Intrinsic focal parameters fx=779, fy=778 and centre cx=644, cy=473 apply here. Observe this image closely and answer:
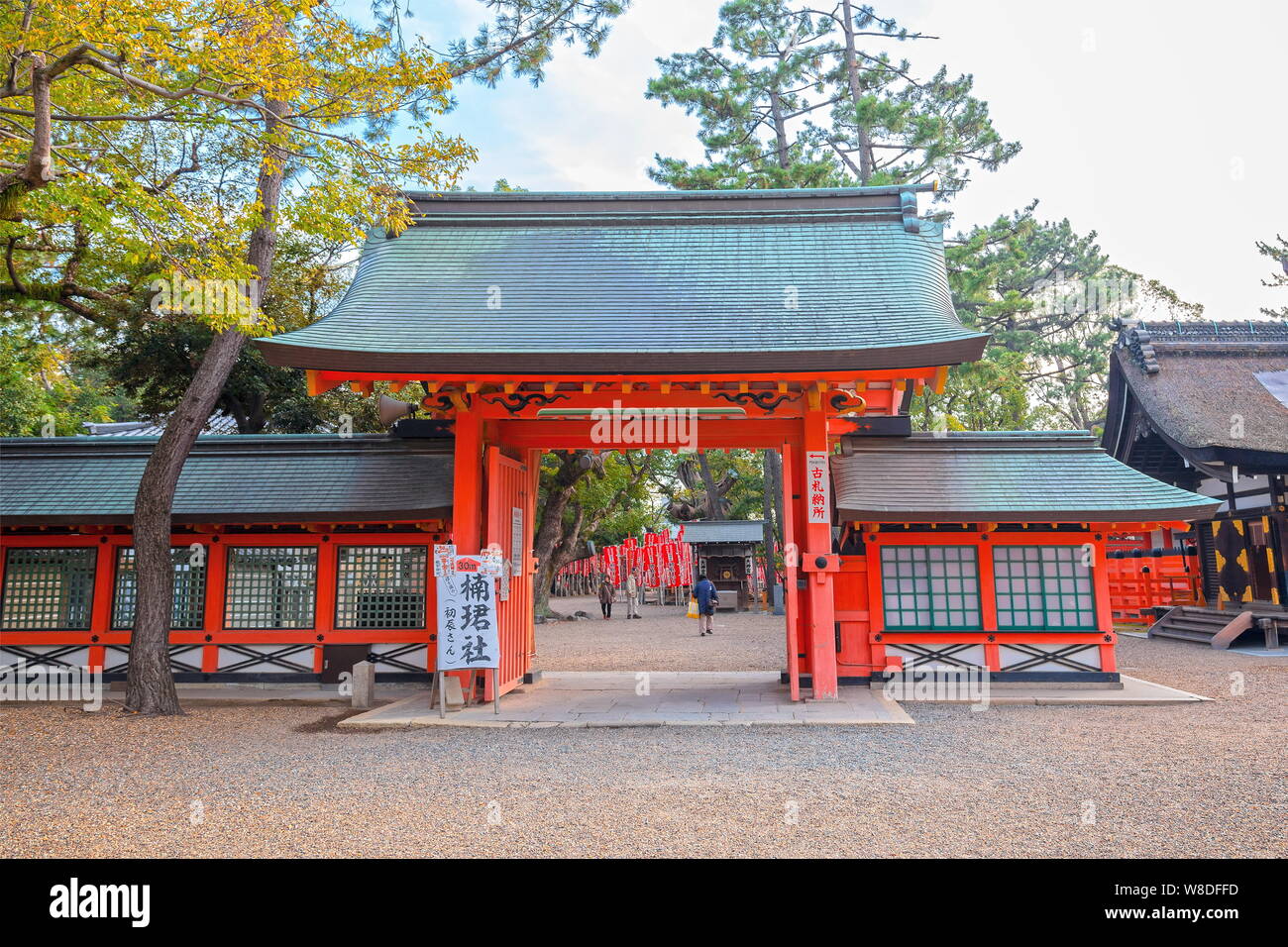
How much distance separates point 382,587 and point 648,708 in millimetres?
4796

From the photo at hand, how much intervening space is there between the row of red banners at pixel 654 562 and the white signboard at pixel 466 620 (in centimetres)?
2163

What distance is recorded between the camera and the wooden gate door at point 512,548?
10086 millimetres

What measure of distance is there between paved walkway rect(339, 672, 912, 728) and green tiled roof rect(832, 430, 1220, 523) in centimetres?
272

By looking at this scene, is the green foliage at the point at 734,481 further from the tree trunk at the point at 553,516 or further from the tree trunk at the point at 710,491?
the tree trunk at the point at 553,516

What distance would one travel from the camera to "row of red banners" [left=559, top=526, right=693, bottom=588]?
3216 centimetres

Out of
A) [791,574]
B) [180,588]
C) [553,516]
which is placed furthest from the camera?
[553,516]

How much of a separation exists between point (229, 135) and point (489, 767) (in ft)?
30.1

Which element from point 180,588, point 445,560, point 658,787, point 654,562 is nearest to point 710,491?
point 654,562

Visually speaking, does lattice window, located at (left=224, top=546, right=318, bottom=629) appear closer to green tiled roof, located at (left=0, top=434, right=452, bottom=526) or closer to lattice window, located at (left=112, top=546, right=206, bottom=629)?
lattice window, located at (left=112, top=546, right=206, bottom=629)

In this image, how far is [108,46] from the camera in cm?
719

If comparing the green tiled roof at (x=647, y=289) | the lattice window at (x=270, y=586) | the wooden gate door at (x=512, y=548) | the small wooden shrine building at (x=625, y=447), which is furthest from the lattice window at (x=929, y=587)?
the lattice window at (x=270, y=586)

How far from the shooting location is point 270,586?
12.1 m

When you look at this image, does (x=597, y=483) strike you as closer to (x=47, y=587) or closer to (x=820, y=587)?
(x=47, y=587)
